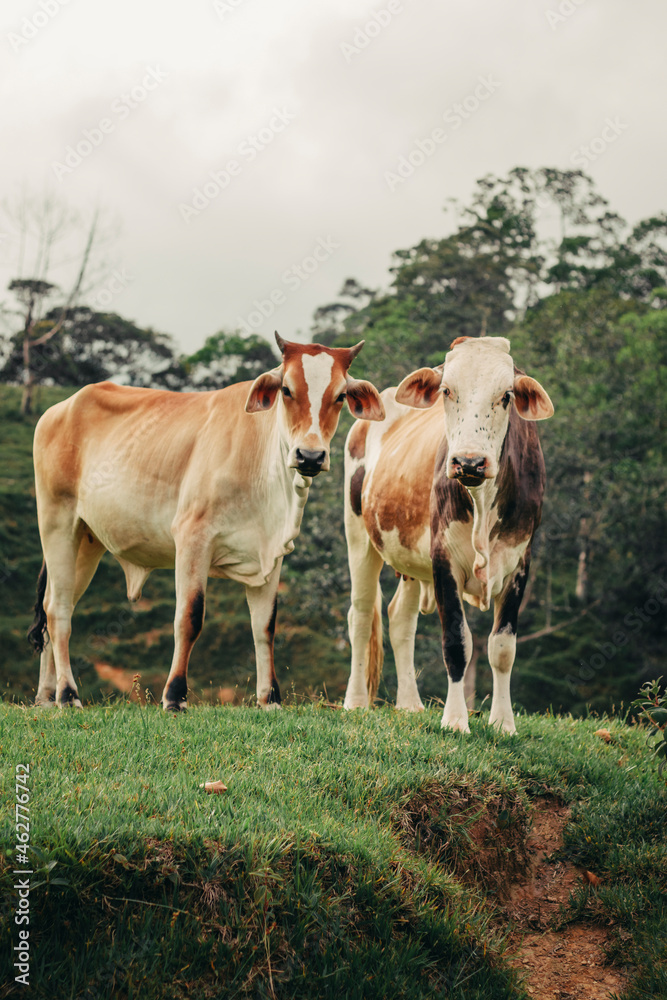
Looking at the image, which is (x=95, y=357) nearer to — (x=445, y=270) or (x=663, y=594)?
(x=445, y=270)

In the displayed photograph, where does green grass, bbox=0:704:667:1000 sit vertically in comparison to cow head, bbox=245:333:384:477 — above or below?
below

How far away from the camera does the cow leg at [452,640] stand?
6453 mm

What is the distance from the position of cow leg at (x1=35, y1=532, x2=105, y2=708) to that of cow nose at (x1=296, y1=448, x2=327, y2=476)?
2.77 metres

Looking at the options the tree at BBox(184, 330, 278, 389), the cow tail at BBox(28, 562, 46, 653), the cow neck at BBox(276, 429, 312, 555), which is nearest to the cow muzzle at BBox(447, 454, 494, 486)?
the cow neck at BBox(276, 429, 312, 555)

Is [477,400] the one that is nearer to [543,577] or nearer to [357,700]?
[357,700]

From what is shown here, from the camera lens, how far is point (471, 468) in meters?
5.77

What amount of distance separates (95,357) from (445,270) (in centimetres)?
1474

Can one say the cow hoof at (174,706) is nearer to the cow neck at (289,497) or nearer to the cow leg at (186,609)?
the cow leg at (186,609)

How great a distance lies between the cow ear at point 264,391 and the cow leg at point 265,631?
4.16ft

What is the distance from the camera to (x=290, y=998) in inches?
152

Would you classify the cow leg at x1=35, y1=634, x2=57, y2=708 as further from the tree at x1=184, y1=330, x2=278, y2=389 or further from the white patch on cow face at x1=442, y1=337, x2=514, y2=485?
the tree at x1=184, y1=330, x2=278, y2=389

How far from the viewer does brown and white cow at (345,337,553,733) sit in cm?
616

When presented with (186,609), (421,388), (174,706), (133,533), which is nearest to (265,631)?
(186,609)

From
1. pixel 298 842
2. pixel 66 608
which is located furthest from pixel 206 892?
pixel 66 608
